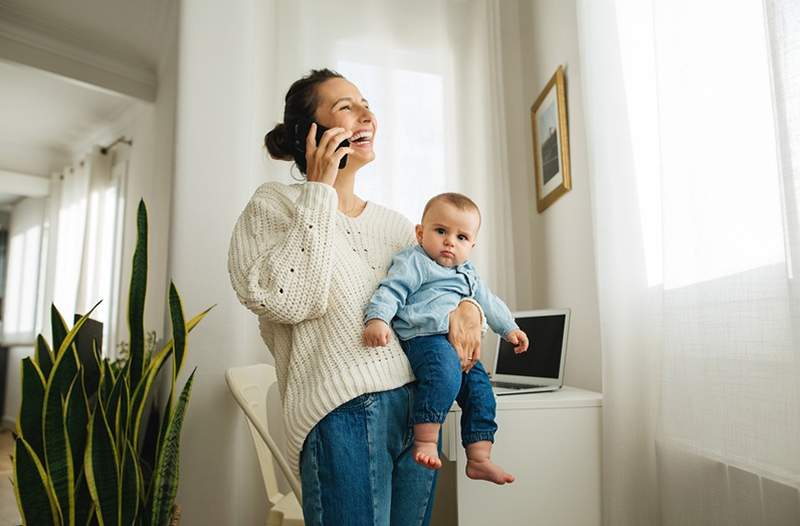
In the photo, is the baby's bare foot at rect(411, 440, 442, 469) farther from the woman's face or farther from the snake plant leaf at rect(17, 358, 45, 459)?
the snake plant leaf at rect(17, 358, 45, 459)

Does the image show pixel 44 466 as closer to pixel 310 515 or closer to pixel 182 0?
pixel 310 515

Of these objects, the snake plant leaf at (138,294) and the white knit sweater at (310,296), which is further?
the snake plant leaf at (138,294)

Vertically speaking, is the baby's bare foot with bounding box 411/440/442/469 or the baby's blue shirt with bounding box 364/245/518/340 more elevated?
the baby's blue shirt with bounding box 364/245/518/340

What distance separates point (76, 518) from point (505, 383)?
4.29ft

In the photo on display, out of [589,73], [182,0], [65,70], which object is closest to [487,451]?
[589,73]

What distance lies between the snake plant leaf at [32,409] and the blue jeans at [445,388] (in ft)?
3.02

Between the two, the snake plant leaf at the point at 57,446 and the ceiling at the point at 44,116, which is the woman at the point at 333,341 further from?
the ceiling at the point at 44,116

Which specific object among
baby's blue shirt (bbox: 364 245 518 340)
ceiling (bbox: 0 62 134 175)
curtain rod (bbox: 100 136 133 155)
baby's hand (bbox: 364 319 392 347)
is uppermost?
ceiling (bbox: 0 62 134 175)

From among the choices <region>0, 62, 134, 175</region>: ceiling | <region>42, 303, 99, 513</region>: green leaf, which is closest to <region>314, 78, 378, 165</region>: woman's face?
<region>42, 303, 99, 513</region>: green leaf

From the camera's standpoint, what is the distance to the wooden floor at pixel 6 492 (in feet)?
9.75

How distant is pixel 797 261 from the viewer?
938 mm

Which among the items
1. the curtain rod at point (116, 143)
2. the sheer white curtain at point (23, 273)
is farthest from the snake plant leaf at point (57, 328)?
the sheer white curtain at point (23, 273)

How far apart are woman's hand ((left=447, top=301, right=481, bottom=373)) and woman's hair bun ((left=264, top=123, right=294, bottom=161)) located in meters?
0.53

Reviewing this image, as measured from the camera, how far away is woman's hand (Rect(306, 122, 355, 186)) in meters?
1.05
